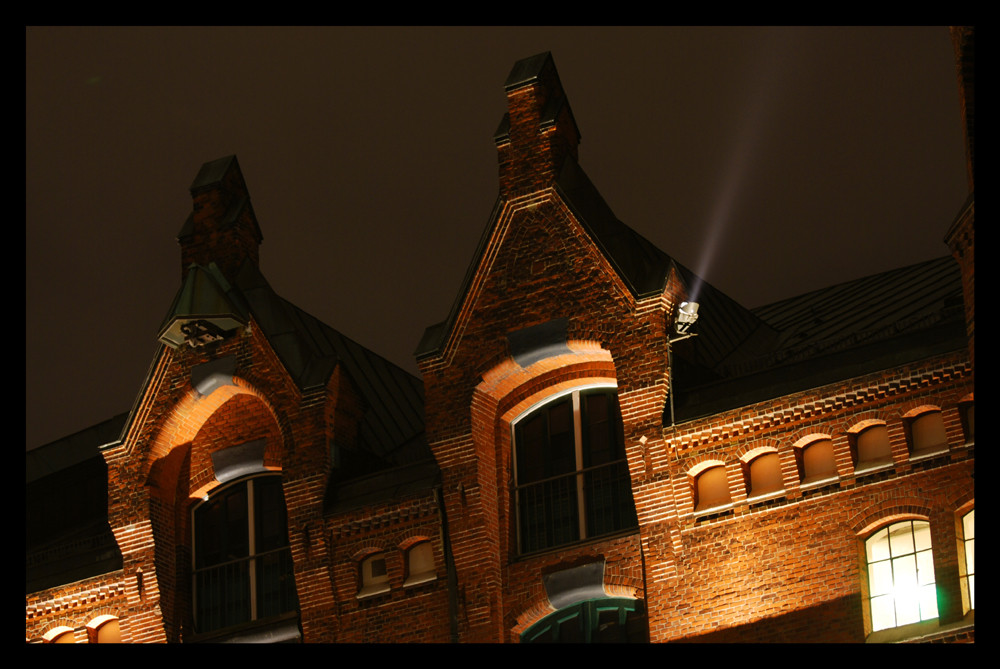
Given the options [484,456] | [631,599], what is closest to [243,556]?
[484,456]

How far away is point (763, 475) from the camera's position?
27922 mm

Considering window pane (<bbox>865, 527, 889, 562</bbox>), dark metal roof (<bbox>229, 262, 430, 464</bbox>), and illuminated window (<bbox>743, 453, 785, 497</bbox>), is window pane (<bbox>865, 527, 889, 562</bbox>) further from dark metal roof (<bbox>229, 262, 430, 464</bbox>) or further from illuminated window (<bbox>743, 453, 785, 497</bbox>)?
dark metal roof (<bbox>229, 262, 430, 464</bbox>)

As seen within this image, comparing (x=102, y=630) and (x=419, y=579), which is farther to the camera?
(x=102, y=630)

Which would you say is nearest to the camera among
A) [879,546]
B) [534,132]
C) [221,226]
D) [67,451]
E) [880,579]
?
[880,579]

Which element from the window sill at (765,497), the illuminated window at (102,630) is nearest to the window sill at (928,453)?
the window sill at (765,497)

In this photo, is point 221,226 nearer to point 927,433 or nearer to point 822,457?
point 822,457

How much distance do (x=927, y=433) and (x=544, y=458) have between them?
5869mm

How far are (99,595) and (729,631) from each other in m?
10.7

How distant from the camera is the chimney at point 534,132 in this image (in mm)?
31094

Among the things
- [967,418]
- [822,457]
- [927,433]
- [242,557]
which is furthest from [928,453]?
[242,557]

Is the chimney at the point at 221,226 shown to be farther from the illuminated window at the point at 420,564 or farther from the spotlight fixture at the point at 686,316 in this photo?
the spotlight fixture at the point at 686,316

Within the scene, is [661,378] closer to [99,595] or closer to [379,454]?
[379,454]

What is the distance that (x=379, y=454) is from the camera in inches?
1303

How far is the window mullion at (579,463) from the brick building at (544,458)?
4cm
